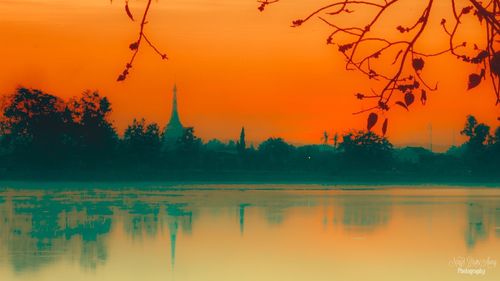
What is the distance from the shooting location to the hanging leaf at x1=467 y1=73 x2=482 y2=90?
358 cm

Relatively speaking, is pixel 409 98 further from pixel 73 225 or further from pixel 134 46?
pixel 73 225

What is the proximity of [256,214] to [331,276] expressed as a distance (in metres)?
18.3

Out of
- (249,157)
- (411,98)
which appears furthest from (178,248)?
(249,157)

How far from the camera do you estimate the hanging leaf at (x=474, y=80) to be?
3.58 metres

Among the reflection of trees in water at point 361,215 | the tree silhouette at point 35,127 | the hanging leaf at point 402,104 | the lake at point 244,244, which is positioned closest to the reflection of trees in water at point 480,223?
the lake at point 244,244

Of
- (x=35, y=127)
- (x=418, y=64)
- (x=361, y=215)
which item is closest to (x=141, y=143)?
(x=35, y=127)

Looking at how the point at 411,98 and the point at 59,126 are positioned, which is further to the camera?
the point at 59,126

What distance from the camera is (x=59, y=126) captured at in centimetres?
7550

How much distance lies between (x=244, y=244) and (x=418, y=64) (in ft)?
75.9

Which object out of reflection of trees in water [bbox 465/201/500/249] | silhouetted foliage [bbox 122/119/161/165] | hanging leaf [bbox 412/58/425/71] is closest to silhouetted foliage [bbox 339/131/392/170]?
silhouetted foliage [bbox 122/119/161/165]

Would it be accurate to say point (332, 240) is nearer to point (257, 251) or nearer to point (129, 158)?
point (257, 251)

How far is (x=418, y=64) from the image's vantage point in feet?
12.5

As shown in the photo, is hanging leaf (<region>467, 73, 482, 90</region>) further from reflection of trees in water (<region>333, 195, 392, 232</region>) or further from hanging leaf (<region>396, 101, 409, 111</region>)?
reflection of trees in water (<region>333, 195, 392, 232</region>)

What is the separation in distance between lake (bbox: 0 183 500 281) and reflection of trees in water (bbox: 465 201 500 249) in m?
0.05
